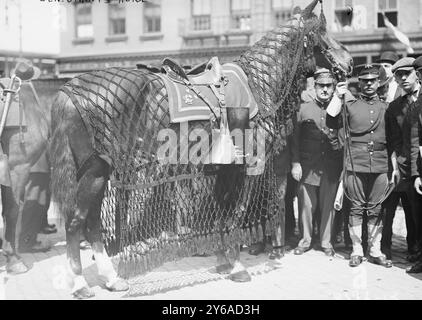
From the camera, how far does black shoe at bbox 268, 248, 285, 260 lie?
225 inches

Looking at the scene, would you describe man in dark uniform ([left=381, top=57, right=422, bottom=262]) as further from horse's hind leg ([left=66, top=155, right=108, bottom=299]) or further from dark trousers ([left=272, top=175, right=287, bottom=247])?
horse's hind leg ([left=66, top=155, right=108, bottom=299])

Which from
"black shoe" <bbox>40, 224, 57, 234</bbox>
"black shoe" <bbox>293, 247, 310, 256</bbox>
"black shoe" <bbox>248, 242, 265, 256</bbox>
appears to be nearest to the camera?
"black shoe" <bbox>293, 247, 310, 256</bbox>

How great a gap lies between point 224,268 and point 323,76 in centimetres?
258

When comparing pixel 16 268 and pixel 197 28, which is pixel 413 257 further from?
pixel 197 28

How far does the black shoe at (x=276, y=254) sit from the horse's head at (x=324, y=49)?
7.27 ft

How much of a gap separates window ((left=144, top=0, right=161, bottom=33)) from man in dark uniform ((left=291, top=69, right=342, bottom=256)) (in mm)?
15252

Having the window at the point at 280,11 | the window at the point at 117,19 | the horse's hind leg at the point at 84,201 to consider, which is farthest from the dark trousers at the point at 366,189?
the window at the point at 117,19

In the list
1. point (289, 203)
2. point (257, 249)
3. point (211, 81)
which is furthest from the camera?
point (289, 203)

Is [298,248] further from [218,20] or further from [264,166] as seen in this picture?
[218,20]

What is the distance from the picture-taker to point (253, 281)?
15.8 feet

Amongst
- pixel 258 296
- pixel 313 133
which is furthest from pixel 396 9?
pixel 258 296

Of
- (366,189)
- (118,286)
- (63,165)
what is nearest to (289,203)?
(366,189)

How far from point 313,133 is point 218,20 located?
14.2 m

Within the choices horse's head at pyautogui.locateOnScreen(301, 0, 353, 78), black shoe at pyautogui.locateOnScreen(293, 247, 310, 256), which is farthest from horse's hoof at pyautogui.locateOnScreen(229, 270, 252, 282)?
horse's head at pyautogui.locateOnScreen(301, 0, 353, 78)
